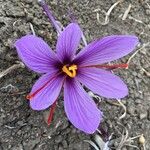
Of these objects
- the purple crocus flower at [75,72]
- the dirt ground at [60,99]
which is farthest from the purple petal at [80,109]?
the dirt ground at [60,99]

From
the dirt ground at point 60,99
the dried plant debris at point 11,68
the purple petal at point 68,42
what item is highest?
the purple petal at point 68,42

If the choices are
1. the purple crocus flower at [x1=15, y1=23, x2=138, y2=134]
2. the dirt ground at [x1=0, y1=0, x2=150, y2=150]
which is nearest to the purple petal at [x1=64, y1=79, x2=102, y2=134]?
the purple crocus flower at [x1=15, y1=23, x2=138, y2=134]

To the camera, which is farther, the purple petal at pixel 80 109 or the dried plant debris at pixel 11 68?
the dried plant debris at pixel 11 68

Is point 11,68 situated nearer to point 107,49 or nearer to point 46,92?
point 46,92

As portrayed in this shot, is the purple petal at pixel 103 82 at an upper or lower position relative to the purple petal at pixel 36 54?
lower

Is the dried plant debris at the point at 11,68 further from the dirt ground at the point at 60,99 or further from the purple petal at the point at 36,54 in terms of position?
the purple petal at the point at 36,54

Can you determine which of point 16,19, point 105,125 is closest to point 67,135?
point 105,125

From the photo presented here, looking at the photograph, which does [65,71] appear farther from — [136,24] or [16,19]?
[136,24]
